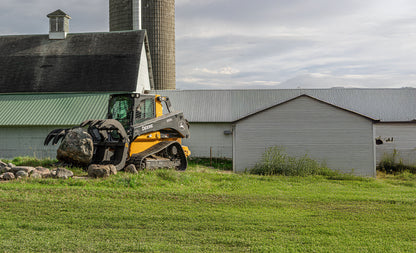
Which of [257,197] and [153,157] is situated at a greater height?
[153,157]

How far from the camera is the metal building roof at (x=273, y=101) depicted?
82.7 feet

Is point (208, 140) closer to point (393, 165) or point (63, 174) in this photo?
point (393, 165)

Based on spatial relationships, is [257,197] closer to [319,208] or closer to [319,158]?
[319,208]

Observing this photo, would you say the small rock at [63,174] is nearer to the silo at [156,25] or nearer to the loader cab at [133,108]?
the loader cab at [133,108]

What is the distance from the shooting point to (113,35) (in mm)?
28656

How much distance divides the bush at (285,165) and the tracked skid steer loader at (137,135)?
4.52 metres

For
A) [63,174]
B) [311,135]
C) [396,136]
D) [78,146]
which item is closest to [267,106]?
[311,135]

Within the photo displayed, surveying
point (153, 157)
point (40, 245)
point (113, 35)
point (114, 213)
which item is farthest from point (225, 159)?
point (40, 245)

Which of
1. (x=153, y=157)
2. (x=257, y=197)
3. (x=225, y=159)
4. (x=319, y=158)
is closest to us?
(x=257, y=197)

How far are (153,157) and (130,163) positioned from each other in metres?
1.09

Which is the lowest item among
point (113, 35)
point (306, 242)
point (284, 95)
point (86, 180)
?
point (306, 242)

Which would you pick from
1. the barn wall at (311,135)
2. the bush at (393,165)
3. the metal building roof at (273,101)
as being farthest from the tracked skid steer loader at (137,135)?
the bush at (393,165)

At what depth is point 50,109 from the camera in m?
23.7

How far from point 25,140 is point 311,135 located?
1612 centimetres
